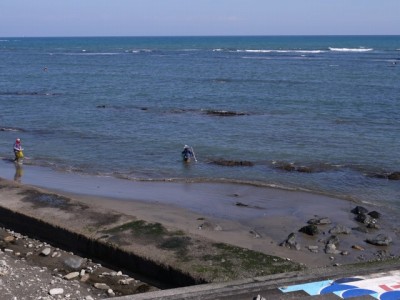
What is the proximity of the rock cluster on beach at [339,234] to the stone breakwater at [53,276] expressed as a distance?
475 cm

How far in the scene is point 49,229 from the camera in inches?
571

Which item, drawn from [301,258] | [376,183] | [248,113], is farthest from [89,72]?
[301,258]

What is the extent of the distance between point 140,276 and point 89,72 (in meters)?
59.4

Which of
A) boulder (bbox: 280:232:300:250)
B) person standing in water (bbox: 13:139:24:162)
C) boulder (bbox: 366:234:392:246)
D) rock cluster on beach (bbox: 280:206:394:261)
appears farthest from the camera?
person standing in water (bbox: 13:139:24:162)

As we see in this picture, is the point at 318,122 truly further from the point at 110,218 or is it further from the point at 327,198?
the point at 110,218

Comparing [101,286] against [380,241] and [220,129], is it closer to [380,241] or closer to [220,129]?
[380,241]

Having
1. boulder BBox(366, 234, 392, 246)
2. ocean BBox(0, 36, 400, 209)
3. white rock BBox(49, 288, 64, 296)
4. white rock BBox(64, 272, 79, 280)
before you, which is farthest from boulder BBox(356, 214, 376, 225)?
white rock BBox(49, 288, 64, 296)

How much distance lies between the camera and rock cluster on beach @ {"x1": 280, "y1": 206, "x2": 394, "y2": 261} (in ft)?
47.2

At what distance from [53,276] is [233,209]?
7332 mm

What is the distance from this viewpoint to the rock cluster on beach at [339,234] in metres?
14.4

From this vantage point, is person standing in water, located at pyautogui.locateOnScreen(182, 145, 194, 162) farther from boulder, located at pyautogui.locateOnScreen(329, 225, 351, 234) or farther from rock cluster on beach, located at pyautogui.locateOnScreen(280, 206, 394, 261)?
boulder, located at pyautogui.locateOnScreen(329, 225, 351, 234)

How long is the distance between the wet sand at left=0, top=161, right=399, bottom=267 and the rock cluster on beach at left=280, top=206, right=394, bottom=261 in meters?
0.06

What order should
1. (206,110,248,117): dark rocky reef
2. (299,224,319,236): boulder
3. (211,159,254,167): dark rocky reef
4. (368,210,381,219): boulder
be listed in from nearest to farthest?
1. (299,224,319,236): boulder
2. (368,210,381,219): boulder
3. (211,159,254,167): dark rocky reef
4. (206,110,248,117): dark rocky reef

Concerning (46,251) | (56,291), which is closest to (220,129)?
(46,251)
